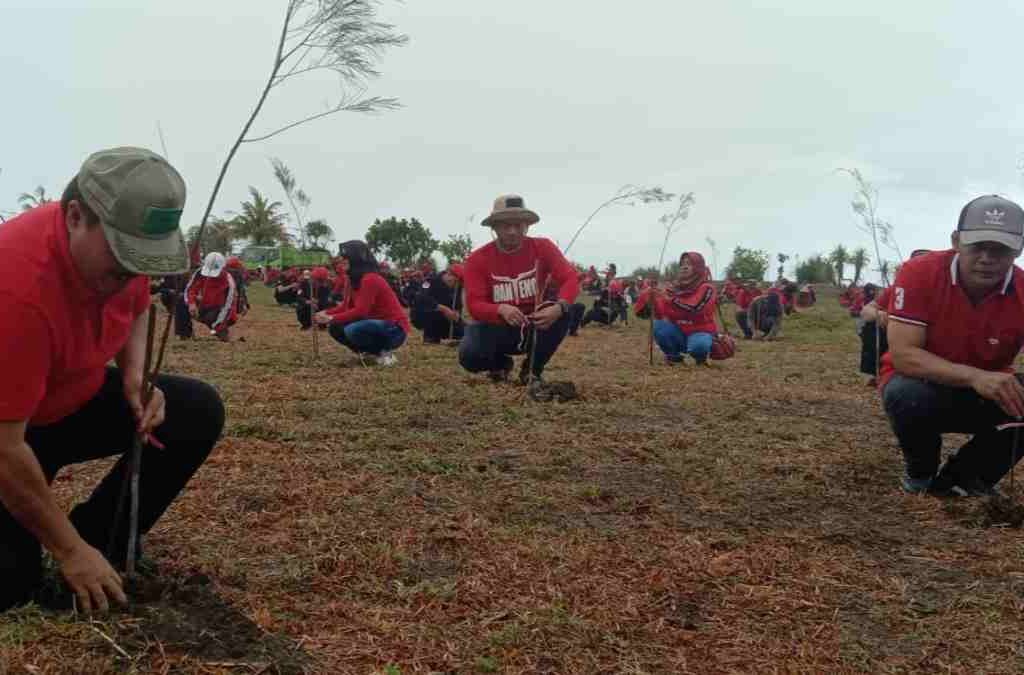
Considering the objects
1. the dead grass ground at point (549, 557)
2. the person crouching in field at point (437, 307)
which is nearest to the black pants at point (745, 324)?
the person crouching in field at point (437, 307)

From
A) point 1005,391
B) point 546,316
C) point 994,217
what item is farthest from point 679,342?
point 1005,391

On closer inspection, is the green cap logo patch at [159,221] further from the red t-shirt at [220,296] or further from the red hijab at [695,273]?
the red t-shirt at [220,296]

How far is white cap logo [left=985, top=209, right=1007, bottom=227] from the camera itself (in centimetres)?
328

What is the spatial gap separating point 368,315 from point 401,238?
193 feet

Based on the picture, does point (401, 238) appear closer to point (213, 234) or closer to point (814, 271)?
point (814, 271)

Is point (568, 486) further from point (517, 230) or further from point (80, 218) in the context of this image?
point (517, 230)

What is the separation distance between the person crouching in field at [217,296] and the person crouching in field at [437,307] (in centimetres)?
269

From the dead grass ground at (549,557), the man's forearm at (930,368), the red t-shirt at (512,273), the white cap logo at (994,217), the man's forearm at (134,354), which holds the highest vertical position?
the white cap logo at (994,217)

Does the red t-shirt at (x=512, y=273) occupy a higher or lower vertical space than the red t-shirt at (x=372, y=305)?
higher

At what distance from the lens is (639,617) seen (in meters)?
2.34

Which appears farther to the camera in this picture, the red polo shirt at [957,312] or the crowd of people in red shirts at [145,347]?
the red polo shirt at [957,312]

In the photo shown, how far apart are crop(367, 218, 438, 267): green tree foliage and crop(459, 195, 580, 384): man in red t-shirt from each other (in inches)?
2304

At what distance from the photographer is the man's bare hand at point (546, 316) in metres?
5.98

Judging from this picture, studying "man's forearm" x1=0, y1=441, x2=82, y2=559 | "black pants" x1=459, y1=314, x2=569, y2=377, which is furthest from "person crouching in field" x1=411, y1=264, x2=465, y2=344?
"man's forearm" x1=0, y1=441, x2=82, y2=559
